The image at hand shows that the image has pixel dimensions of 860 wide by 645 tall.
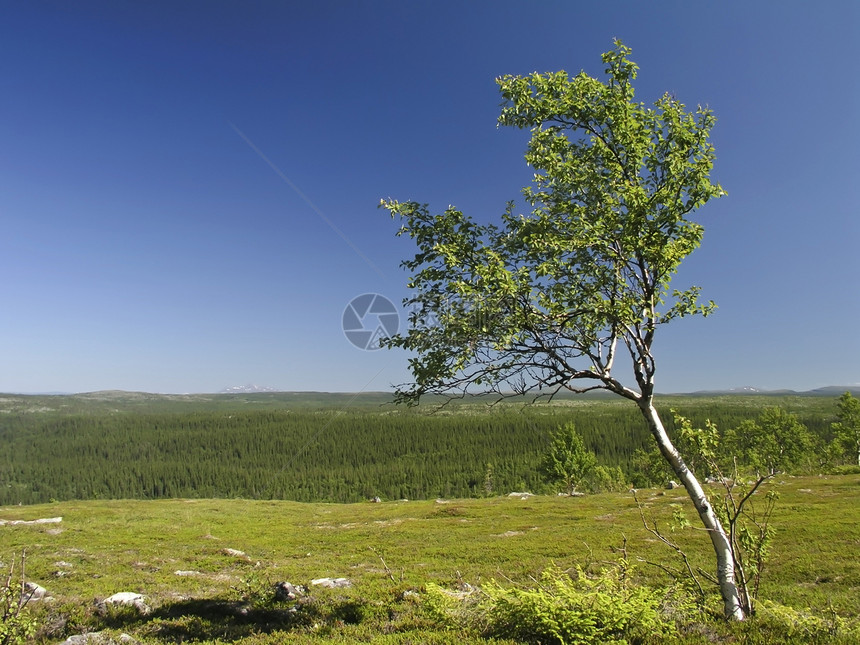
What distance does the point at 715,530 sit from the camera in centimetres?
886

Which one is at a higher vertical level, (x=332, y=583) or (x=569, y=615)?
(x=569, y=615)

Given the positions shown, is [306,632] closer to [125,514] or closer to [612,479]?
[125,514]

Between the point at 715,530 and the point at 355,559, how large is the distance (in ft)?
80.3

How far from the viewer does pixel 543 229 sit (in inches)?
369

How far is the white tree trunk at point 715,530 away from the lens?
8820 mm

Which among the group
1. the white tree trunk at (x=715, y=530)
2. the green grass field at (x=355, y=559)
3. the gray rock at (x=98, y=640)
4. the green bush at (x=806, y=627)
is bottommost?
the green grass field at (x=355, y=559)

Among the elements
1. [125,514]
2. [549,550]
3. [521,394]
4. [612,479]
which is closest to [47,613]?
[521,394]

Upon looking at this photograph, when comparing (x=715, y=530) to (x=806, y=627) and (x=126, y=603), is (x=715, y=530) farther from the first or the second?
(x=126, y=603)

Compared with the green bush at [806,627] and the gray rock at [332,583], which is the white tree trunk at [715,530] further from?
the gray rock at [332,583]

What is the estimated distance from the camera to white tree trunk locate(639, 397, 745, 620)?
882 cm

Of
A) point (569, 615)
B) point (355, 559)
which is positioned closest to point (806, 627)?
point (569, 615)

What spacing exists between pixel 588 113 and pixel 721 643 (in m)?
11.1

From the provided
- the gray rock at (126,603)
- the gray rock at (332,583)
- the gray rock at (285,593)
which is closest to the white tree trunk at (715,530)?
the gray rock at (285,593)

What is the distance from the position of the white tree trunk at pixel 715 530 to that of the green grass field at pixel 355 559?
1.48 feet
